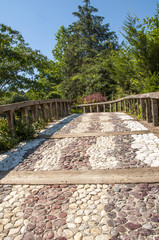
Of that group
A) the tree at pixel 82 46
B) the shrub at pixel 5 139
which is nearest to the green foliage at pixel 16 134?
the shrub at pixel 5 139

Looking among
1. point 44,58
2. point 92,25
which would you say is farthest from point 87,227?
point 92,25

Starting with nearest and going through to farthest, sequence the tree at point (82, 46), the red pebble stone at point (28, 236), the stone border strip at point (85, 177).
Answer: the red pebble stone at point (28, 236) < the stone border strip at point (85, 177) < the tree at point (82, 46)

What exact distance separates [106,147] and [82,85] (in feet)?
49.7

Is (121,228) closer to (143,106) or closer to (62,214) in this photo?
(62,214)

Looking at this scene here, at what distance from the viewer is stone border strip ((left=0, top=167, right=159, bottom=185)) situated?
197cm

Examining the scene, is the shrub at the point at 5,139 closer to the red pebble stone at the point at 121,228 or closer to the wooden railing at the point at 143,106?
the red pebble stone at the point at 121,228

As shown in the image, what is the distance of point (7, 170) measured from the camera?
245 cm

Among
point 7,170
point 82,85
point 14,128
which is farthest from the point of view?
point 82,85

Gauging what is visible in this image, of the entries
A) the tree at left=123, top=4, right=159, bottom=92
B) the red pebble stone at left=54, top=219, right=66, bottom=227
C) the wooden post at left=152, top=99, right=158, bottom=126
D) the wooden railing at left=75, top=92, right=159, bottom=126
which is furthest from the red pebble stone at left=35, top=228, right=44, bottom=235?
the tree at left=123, top=4, right=159, bottom=92

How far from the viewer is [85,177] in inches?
82.4

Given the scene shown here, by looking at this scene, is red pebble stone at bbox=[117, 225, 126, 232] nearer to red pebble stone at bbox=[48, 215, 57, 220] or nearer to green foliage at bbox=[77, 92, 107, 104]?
red pebble stone at bbox=[48, 215, 57, 220]

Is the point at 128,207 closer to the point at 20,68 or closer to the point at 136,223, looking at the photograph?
the point at 136,223

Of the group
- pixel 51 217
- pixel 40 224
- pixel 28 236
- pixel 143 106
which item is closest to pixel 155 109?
pixel 143 106

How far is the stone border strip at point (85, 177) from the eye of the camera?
1971mm
